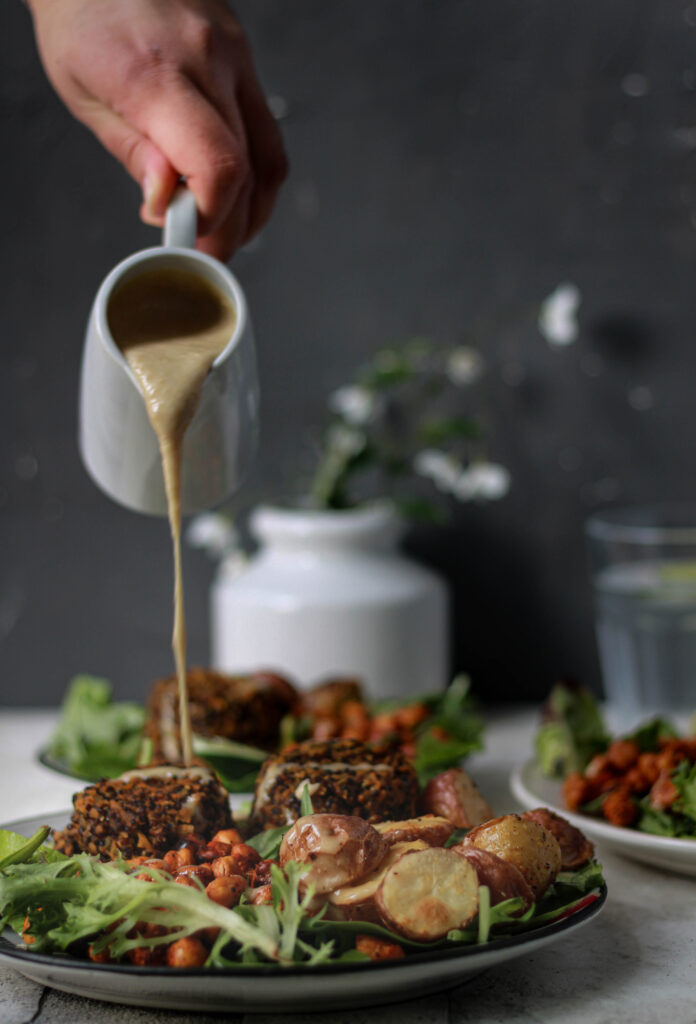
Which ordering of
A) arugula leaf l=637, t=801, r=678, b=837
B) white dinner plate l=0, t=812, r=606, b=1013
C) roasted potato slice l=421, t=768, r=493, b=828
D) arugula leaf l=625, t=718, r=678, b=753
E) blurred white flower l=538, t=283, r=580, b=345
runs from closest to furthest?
white dinner plate l=0, t=812, r=606, b=1013 < roasted potato slice l=421, t=768, r=493, b=828 < arugula leaf l=637, t=801, r=678, b=837 < arugula leaf l=625, t=718, r=678, b=753 < blurred white flower l=538, t=283, r=580, b=345

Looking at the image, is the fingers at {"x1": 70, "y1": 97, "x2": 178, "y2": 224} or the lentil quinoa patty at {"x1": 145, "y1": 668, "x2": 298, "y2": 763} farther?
the lentil quinoa patty at {"x1": 145, "y1": 668, "x2": 298, "y2": 763}

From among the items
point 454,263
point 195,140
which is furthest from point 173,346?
point 454,263

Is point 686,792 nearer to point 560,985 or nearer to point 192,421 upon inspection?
point 560,985

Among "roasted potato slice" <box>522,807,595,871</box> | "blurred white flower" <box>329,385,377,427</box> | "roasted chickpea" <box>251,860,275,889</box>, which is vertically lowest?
"roasted potato slice" <box>522,807,595,871</box>

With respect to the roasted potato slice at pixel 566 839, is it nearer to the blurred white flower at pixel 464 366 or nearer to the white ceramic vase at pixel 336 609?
the white ceramic vase at pixel 336 609

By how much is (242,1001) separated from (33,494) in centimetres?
129

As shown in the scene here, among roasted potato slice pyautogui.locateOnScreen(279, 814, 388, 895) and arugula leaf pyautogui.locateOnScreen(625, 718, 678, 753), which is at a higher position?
roasted potato slice pyautogui.locateOnScreen(279, 814, 388, 895)

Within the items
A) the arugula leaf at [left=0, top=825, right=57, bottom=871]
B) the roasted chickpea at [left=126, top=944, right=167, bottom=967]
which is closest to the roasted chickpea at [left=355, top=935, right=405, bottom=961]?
the roasted chickpea at [left=126, top=944, right=167, bottom=967]

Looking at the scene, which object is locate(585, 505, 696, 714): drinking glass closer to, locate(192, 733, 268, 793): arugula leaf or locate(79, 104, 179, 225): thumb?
locate(192, 733, 268, 793): arugula leaf

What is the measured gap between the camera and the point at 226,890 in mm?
613

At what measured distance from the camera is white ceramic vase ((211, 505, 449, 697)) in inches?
57.1

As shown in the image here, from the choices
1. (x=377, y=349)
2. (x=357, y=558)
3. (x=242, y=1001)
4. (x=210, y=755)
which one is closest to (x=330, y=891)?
(x=242, y=1001)

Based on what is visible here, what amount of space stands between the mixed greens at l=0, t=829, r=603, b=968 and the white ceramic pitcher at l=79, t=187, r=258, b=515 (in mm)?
346

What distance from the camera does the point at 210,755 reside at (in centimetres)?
111
